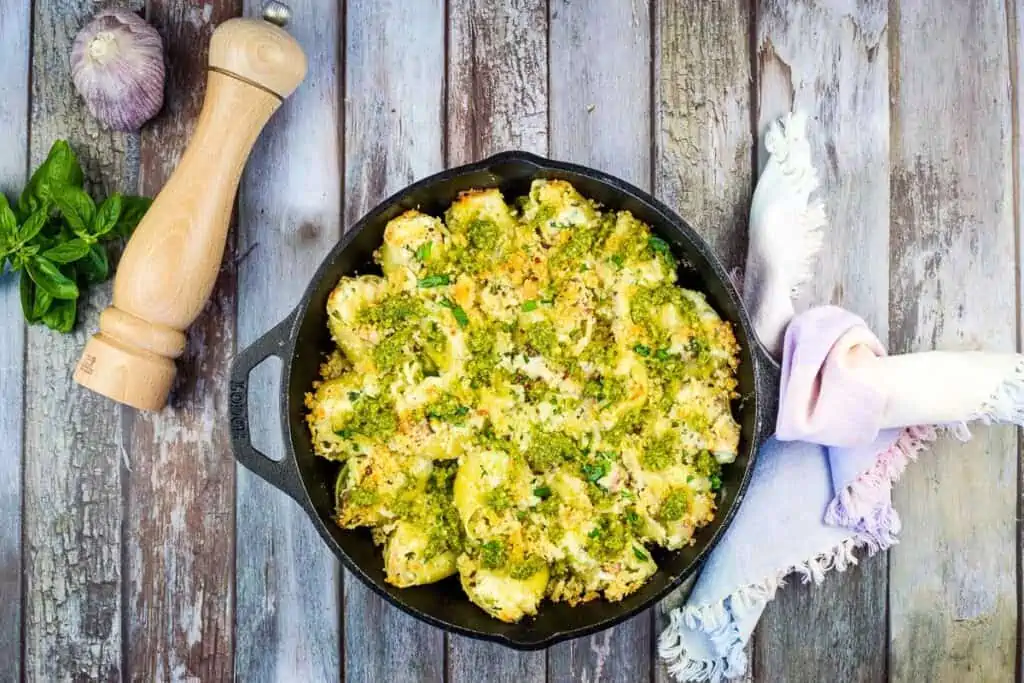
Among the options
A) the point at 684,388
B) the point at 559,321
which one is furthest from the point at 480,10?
the point at 684,388

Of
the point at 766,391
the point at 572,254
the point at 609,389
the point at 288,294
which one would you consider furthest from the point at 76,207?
the point at 766,391

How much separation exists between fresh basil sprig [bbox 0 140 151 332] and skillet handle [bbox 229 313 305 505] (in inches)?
16.4

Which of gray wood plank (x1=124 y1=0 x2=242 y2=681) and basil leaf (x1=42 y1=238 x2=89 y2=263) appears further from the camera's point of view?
gray wood plank (x1=124 y1=0 x2=242 y2=681)

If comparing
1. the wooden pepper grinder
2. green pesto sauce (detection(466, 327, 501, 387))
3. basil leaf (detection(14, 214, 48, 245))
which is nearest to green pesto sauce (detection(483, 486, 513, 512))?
green pesto sauce (detection(466, 327, 501, 387))

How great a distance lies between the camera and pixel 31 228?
1.54 meters

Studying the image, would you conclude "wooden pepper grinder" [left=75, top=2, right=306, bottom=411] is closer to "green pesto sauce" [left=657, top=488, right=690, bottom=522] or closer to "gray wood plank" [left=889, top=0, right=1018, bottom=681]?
"green pesto sauce" [left=657, top=488, right=690, bottom=522]

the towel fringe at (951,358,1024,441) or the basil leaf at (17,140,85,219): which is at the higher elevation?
the basil leaf at (17,140,85,219)

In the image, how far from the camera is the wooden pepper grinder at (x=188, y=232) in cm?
148

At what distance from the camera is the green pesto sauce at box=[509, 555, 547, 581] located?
1365mm

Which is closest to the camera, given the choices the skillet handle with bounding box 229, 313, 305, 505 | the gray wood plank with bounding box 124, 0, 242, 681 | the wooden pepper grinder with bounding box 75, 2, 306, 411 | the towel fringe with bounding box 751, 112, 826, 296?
the skillet handle with bounding box 229, 313, 305, 505

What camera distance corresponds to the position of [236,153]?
1526 millimetres

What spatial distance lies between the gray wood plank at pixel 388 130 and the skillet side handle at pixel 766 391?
0.69 metres

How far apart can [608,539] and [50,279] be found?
1.05 metres

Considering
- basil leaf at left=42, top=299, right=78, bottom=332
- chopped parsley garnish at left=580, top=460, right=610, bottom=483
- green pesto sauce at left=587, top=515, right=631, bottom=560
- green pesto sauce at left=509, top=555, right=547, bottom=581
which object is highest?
basil leaf at left=42, top=299, right=78, bottom=332
